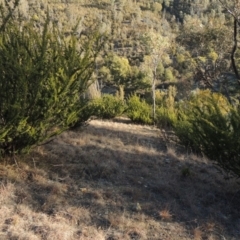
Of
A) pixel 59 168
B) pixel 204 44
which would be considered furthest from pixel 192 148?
pixel 204 44

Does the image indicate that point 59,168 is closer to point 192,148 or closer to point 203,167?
point 203,167

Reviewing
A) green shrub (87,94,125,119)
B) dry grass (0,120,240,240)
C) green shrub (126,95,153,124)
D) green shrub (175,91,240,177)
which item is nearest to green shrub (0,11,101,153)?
dry grass (0,120,240,240)

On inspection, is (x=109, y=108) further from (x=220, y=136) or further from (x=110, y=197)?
(x=110, y=197)

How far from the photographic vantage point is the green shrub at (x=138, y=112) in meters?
12.2

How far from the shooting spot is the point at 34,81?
4.14m

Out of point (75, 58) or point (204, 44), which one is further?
point (204, 44)

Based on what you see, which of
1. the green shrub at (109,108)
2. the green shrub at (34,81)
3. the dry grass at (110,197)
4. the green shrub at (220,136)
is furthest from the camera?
the green shrub at (109,108)

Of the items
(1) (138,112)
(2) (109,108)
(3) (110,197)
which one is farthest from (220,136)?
(2) (109,108)

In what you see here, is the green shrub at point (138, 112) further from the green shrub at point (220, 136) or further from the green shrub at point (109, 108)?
the green shrub at point (220, 136)

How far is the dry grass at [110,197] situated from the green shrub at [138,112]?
20.4ft

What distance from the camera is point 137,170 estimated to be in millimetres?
5219

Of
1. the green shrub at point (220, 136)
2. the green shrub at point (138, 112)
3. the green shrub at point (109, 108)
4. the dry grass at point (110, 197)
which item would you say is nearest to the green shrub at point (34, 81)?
the dry grass at point (110, 197)

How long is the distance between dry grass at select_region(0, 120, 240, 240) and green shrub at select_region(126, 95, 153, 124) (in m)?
6.21

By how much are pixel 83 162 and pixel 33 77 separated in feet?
5.31
